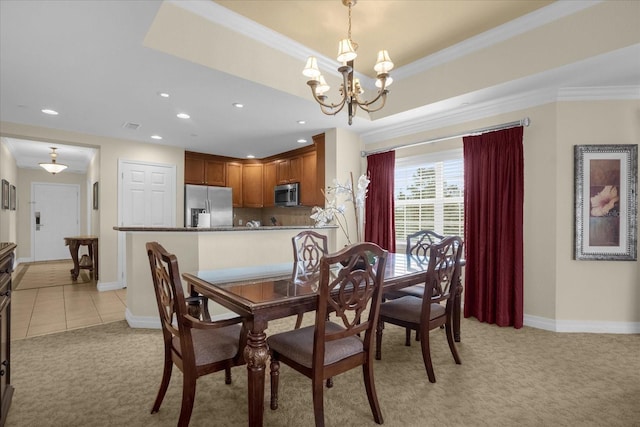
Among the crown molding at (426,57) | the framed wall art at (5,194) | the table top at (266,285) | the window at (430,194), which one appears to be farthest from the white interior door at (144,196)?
the window at (430,194)

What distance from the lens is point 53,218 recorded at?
8.32 metres

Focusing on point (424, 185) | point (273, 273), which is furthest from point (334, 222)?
point (273, 273)

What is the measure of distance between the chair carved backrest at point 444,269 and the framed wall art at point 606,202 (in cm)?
171

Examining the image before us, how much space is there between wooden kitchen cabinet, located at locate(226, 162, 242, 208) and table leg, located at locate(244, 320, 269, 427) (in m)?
5.25

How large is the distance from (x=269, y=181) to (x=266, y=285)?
4.70 meters

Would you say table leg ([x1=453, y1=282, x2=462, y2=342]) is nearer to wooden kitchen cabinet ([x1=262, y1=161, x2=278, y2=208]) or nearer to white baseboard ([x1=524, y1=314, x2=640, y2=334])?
white baseboard ([x1=524, y1=314, x2=640, y2=334])

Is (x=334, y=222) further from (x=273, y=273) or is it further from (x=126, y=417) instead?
(x=126, y=417)

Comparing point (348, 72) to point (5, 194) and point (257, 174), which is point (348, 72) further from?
point (5, 194)

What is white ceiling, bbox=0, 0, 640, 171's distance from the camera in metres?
2.22

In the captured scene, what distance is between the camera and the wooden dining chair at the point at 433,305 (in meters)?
2.18

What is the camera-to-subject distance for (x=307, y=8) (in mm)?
2609

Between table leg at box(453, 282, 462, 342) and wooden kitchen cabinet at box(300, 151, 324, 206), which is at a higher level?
wooden kitchen cabinet at box(300, 151, 324, 206)

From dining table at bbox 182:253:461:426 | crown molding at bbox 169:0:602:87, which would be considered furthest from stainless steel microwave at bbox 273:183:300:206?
dining table at bbox 182:253:461:426

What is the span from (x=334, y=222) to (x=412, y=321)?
7.84 ft
